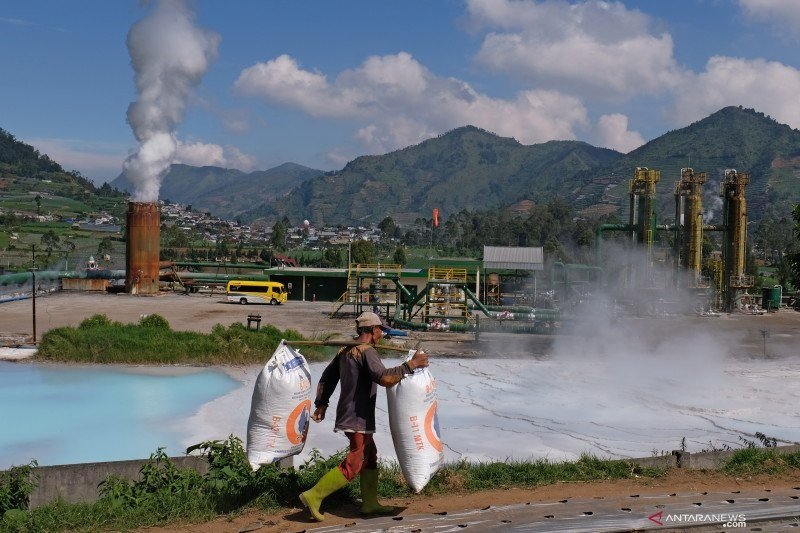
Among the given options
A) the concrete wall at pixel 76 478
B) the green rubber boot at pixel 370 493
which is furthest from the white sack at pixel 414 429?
the concrete wall at pixel 76 478

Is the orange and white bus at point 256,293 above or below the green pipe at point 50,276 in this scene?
below

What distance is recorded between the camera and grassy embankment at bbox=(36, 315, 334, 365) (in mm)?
24609

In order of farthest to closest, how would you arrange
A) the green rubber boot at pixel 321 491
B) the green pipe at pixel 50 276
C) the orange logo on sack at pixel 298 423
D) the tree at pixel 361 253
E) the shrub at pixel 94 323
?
the tree at pixel 361 253 → the green pipe at pixel 50 276 → the shrub at pixel 94 323 → the orange logo on sack at pixel 298 423 → the green rubber boot at pixel 321 491

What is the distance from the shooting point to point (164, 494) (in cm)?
777

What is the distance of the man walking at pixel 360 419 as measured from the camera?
720 centimetres

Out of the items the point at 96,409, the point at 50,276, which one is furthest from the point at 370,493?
the point at 50,276

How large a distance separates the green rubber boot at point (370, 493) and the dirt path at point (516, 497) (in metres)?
0.12

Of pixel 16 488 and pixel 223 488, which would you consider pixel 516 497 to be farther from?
pixel 16 488

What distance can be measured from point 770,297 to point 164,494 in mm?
55657


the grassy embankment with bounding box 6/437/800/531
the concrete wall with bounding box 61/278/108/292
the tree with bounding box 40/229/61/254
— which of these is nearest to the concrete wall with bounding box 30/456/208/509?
the grassy embankment with bounding box 6/437/800/531

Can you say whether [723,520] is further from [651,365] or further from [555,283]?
[555,283]

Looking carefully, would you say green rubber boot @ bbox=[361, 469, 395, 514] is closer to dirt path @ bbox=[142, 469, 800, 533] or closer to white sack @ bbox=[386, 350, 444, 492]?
dirt path @ bbox=[142, 469, 800, 533]

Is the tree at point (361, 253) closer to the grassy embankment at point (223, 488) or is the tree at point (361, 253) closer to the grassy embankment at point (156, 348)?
the grassy embankment at point (156, 348)

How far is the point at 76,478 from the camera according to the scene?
26.8ft
